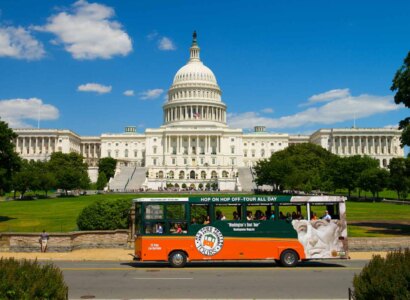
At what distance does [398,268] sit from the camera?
8.81 m

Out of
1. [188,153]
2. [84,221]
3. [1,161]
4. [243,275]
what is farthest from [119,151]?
[243,275]

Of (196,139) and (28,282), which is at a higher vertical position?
(196,139)

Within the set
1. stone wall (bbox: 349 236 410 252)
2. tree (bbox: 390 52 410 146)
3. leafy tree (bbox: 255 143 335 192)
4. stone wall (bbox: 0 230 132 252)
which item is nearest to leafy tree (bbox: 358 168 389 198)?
leafy tree (bbox: 255 143 335 192)

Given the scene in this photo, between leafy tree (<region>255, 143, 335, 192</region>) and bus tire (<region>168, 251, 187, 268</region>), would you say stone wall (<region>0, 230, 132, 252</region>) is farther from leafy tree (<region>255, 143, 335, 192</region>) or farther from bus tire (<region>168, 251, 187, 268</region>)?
leafy tree (<region>255, 143, 335, 192</region>)

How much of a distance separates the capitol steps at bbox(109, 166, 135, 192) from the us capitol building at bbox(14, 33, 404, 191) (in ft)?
55.7

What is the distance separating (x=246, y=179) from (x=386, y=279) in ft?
388

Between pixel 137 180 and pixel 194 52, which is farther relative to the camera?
pixel 194 52

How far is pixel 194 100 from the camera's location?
168 m

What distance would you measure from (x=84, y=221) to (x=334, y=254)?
48.6ft

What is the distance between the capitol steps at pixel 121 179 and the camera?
118 meters

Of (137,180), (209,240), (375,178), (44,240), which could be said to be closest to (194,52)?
(137,180)

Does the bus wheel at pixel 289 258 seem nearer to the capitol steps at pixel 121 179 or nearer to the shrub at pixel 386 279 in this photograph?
the shrub at pixel 386 279

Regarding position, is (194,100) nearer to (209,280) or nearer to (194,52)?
(194,52)

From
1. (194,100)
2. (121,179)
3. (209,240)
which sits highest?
(194,100)
